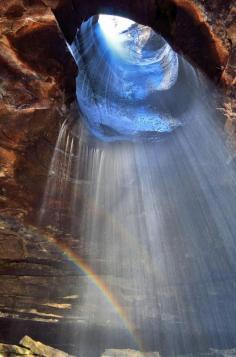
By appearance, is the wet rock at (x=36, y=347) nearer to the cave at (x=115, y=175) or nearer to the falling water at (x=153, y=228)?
the cave at (x=115, y=175)

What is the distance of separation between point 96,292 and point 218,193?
10.5ft

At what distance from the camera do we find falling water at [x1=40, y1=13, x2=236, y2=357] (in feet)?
12.6

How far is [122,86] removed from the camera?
452 centimetres

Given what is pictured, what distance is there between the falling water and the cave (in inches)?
0.8

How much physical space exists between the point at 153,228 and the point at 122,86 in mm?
2155

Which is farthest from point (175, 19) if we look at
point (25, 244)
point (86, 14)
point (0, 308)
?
point (0, 308)

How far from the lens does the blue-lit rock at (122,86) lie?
12.9 feet

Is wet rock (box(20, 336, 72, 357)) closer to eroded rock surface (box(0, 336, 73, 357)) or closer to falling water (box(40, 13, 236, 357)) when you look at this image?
eroded rock surface (box(0, 336, 73, 357))

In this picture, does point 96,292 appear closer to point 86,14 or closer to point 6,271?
point 6,271

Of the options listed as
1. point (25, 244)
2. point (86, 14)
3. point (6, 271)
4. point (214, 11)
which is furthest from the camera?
point (6, 271)

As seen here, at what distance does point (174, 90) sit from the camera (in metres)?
3.91

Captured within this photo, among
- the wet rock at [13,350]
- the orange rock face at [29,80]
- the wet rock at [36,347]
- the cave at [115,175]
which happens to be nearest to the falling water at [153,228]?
the cave at [115,175]

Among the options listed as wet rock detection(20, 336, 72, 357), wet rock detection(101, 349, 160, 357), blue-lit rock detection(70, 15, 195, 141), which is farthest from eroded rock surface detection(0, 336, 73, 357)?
blue-lit rock detection(70, 15, 195, 141)

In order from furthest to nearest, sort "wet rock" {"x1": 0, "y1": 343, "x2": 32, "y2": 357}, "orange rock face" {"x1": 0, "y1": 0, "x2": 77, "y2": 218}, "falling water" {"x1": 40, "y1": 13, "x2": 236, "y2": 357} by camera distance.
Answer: "wet rock" {"x1": 0, "y1": 343, "x2": 32, "y2": 357}, "falling water" {"x1": 40, "y1": 13, "x2": 236, "y2": 357}, "orange rock face" {"x1": 0, "y1": 0, "x2": 77, "y2": 218}
